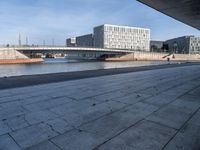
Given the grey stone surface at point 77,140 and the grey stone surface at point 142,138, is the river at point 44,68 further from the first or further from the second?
the grey stone surface at point 142,138

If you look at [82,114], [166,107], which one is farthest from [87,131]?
[166,107]

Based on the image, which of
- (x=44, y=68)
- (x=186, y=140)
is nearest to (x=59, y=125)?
(x=186, y=140)

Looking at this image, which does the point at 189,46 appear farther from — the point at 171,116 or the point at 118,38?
the point at 171,116

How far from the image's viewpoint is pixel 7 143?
381cm

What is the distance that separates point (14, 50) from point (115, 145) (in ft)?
222

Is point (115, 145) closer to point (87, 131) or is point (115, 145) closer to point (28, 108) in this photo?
point (87, 131)

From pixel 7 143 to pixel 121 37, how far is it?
146m

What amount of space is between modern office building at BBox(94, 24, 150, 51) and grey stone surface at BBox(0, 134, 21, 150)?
134388 millimetres

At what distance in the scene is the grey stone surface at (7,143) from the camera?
3.62 m

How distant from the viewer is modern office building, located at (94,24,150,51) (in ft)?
452

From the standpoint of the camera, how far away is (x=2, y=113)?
18.7 ft

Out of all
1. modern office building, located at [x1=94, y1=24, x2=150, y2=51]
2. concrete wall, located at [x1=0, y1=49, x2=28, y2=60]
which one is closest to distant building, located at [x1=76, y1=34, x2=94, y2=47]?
modern office building, located at [x1=94, y1=24, x2=150, y2=51]

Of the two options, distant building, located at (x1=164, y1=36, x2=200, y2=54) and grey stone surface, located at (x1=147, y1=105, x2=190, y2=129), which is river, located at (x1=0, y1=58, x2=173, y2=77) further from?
distant building, located at (x1=164, y1=36, x2=200, y2=54)

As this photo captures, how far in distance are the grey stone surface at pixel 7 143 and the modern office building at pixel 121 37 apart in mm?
134388
